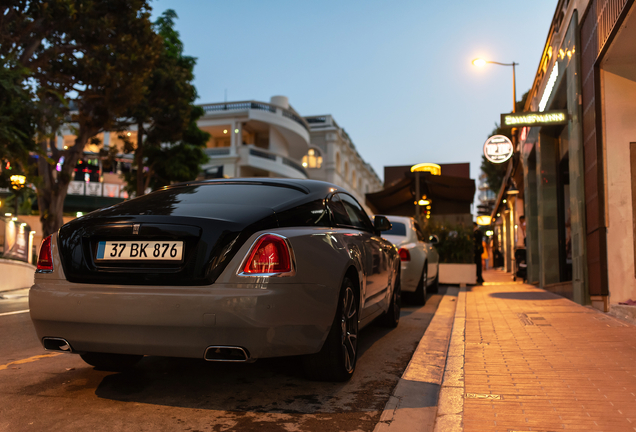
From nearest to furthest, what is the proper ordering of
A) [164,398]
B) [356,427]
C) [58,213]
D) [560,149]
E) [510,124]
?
[356,427] → [164,398] → [510,124] → [560,149] → [58,213]

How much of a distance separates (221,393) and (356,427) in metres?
1.06

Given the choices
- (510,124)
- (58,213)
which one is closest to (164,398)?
(510,124)

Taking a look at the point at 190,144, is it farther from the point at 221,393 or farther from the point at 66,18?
the point at 221,393

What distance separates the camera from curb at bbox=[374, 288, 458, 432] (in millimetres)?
3232

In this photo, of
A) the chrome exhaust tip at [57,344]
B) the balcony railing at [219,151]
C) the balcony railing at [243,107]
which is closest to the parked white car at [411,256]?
the chrome exhaust tip at [57,344]

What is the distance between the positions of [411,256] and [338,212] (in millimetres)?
4781

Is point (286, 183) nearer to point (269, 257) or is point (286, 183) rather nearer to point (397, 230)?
point (269, 257)

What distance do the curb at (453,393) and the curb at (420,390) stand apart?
60 millimetres

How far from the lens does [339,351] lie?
395 centimetres

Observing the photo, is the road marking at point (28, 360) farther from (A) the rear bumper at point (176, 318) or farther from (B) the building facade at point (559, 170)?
(B) the building facade at point (559, 170)

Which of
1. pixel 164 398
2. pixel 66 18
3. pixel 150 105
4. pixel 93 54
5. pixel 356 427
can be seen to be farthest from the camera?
pixel 150 105

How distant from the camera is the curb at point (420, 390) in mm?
3232

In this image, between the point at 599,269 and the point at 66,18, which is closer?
the point at 599,269

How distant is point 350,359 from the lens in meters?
4.21
